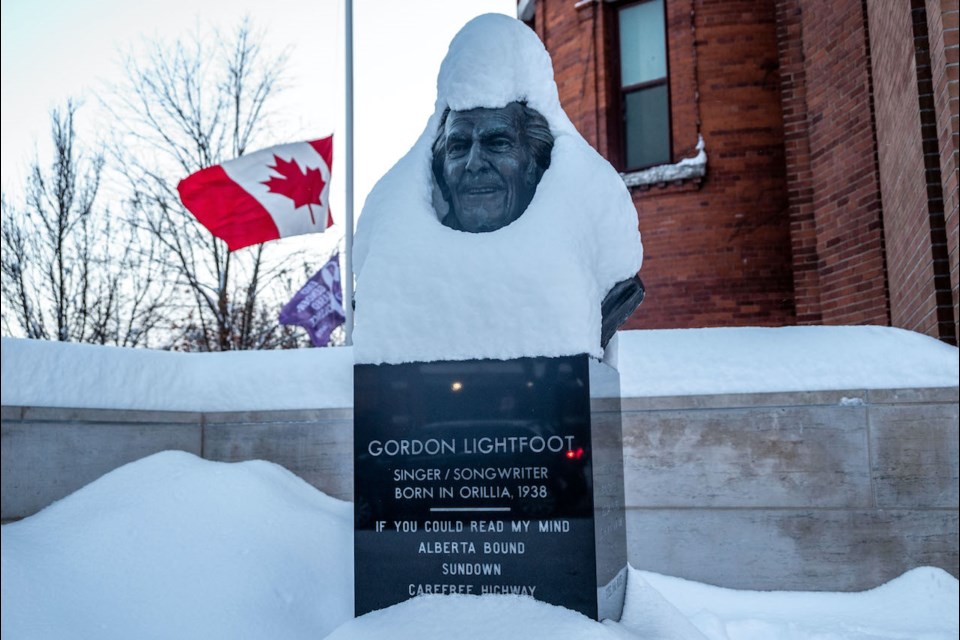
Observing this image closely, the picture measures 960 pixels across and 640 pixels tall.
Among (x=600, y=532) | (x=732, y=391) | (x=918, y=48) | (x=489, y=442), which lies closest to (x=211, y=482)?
(x=489, y=442)

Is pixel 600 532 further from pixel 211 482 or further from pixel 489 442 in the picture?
pixel 211 482

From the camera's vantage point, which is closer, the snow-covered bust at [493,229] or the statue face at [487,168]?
the snow-covered bust at [493,229]

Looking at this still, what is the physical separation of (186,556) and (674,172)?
6.95 m

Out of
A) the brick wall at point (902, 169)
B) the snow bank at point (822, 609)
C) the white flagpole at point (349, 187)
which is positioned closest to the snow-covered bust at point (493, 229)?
the snow bank at point (822, 609)

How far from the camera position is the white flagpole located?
9.04 m

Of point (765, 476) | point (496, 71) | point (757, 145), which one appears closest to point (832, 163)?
point (757, 145)

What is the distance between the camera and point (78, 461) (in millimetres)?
5328

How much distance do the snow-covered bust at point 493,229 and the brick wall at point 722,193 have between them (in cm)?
569

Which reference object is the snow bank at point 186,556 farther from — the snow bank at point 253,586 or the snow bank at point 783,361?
the snow bank at point 783,361

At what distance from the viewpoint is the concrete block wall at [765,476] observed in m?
5.10

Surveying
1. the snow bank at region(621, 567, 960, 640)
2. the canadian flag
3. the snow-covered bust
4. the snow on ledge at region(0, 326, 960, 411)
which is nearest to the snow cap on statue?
the snow-covered bust

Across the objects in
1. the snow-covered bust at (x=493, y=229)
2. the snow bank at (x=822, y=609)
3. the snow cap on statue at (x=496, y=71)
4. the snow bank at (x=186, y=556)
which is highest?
the snow cap on statue at (x=496, y=71)

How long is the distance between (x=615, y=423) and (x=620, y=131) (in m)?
7.05

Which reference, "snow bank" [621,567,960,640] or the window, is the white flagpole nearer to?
the window
